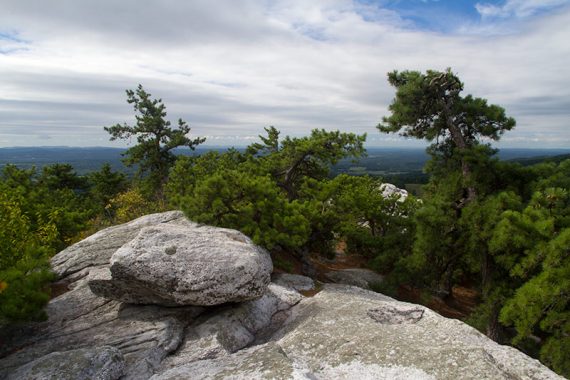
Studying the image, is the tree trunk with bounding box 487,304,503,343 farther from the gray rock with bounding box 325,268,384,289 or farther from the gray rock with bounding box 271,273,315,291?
the gray rock with bounding box 271,273,315,291

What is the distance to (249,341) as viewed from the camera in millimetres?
10625

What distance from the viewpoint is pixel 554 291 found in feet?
31.7

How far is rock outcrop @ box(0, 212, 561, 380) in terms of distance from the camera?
784 cm

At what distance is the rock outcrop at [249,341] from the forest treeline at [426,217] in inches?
52.1

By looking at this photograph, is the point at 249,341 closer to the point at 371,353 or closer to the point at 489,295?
the point at 371,353

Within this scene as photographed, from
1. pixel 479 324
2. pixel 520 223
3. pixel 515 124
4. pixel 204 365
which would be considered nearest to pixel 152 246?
pixel 204 365

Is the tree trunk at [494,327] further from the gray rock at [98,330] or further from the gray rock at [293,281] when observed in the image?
the gray rock at [98,330]

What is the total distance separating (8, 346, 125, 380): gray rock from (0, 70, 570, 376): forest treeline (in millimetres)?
1280

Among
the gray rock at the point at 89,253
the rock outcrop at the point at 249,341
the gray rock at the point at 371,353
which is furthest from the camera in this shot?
the gray rock at the point at 89,253

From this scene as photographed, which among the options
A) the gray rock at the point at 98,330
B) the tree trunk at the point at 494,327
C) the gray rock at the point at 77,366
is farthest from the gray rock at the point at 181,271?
the tree trunk at the point at 494,327

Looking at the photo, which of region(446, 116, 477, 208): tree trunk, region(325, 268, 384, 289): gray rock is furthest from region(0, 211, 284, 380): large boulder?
region(446, 116, 477, 208): tree trunk

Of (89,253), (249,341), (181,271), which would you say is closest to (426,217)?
(249,341)

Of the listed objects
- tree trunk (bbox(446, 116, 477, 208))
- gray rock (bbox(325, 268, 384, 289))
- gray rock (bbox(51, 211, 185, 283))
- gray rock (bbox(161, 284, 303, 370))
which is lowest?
gray rock (bbox(325, 268, 384, 289))

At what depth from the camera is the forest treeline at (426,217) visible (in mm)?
10102
